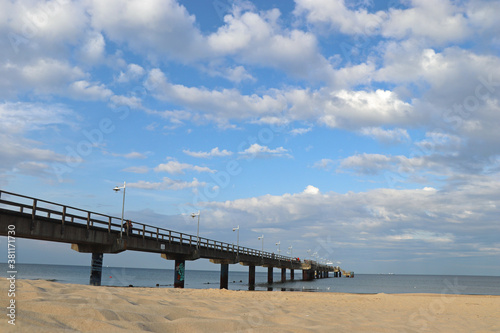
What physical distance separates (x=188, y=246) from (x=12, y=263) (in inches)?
1271

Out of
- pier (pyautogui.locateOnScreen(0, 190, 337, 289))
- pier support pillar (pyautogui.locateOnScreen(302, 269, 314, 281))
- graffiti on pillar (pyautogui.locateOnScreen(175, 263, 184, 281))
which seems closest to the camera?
pier (pyautogui.locateOnScreen(0, 190, 337, 289))

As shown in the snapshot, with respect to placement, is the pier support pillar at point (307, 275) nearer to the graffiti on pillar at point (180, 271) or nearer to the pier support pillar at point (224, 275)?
the pier support pillar at point (224, 275)

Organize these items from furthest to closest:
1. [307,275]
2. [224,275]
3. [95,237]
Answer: [307,275] < [224,275] < [95,237]

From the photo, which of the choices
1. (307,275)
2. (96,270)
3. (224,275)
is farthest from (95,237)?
(307,275)

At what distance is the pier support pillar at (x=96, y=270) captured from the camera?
26.3 metres

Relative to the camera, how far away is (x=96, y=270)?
26641 millimetres

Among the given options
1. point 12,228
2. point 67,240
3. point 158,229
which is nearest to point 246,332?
point 12,228

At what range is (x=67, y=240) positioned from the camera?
76.3 ft

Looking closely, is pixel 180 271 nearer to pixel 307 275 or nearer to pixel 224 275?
pixel 224 275

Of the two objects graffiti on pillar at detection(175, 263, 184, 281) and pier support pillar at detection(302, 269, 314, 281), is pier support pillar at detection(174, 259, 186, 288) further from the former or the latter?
pier support pillar at detection(302, 269, 314, 281)

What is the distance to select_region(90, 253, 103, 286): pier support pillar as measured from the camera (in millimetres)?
26328

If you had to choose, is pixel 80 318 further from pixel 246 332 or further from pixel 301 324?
pixel 301 324

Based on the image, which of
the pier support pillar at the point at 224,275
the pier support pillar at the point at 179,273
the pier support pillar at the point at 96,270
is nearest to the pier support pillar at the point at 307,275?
the pier support pillar at the point at 224,275

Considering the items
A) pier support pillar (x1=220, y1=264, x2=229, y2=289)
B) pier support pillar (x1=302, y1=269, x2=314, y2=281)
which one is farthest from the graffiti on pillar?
pier support pillar (x1=302, y1=269, x2=314, y2=281)
